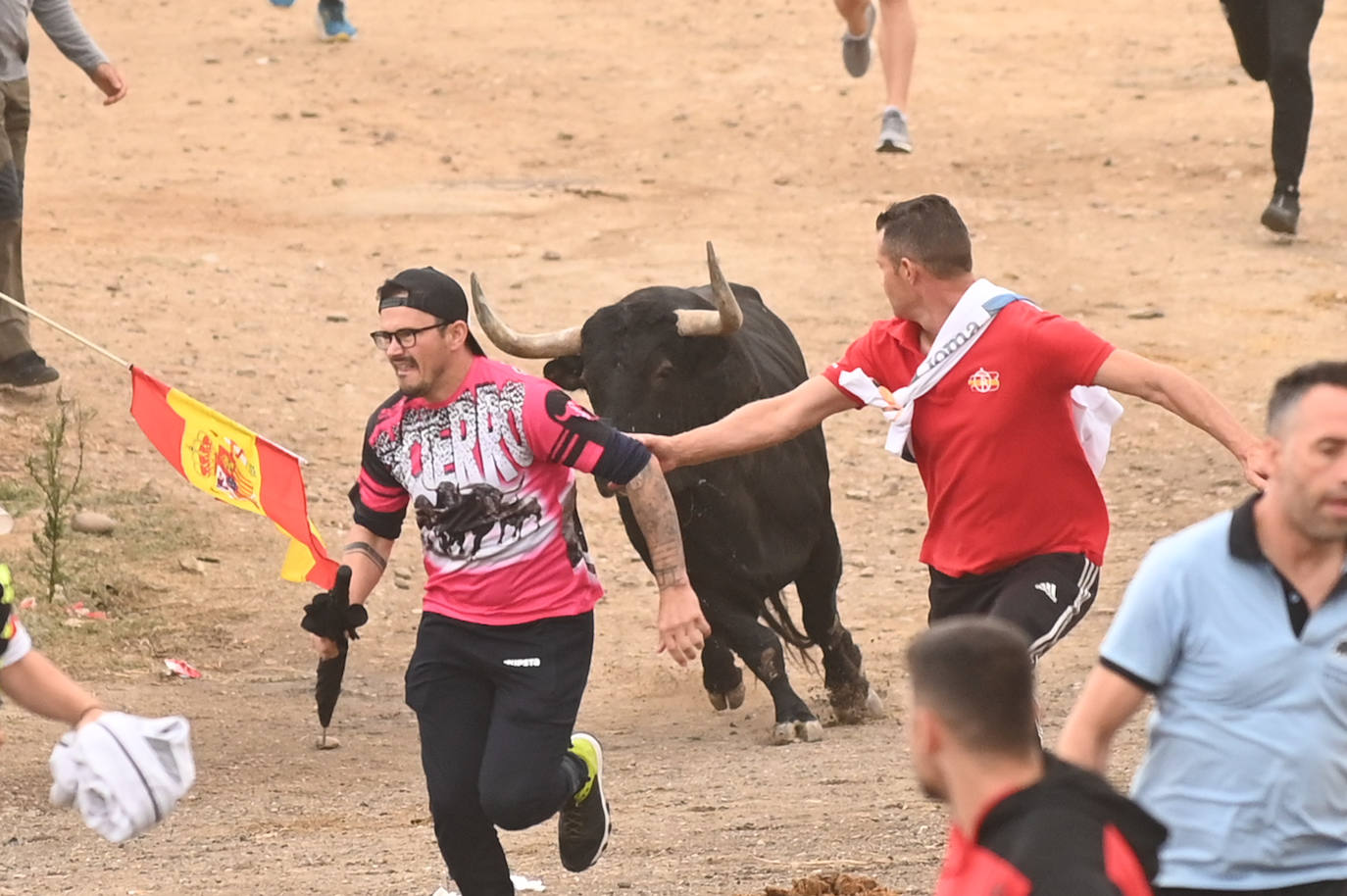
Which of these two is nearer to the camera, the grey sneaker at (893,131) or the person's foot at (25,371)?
the person's foot at (25,371)

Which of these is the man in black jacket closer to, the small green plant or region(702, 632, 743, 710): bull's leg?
region(702, 632, 743, 710): bull's leg

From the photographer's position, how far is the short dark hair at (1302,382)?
13.2ft

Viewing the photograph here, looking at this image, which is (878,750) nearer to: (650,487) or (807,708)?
(807,708)

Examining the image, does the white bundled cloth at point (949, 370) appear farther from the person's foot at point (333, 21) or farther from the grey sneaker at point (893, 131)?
the person's foot at point (333, 21)

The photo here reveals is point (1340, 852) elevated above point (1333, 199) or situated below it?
above

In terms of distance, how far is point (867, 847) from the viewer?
689cm

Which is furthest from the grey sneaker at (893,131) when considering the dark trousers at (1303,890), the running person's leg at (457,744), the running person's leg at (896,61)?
the dark trousers at (1303,890)

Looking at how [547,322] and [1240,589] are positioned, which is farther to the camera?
[547,322]

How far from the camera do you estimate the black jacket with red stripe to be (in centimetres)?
330

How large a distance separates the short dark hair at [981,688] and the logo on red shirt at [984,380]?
2.80 m

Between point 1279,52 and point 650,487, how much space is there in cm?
883

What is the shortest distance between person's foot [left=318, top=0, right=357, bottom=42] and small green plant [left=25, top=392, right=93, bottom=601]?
10.6 meters

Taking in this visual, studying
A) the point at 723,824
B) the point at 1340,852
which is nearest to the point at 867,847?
the point at 723,824

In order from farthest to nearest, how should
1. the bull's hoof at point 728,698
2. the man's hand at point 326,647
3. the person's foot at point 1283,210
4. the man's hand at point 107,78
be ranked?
the person's foot at point 1283,210
the man's hand at point 107,78
the bull's hoof at point 728,698
the man's hand at point 326,647
